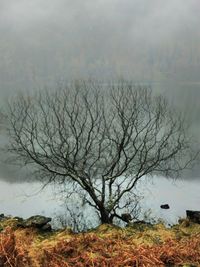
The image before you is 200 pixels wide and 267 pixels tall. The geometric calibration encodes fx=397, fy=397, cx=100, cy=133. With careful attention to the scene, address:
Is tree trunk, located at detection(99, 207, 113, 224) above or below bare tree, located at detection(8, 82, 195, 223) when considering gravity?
below

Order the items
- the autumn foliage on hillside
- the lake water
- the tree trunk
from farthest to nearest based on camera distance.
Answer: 1. the lake water
2. the tree trunk
3. the autumn foliage on hillside

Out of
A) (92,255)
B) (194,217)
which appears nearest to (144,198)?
(194,217)

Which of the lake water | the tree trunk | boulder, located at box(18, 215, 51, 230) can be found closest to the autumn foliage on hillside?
boulder, located at box(18, 215, 51, 230)

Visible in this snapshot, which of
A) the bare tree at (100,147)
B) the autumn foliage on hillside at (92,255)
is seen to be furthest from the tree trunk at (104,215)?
the autumn foliage on hillside at (92,255)

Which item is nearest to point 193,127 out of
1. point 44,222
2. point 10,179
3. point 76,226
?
point 10,179

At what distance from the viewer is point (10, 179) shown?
3322 centimetres

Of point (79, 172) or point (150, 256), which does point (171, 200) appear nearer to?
point (79, 172)

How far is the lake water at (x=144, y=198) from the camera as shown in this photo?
1061 inches

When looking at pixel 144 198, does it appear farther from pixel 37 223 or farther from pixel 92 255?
pixel 92 255

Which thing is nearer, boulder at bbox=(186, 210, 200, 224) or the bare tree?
boulder at bbox=(186, 210, 200, 224)

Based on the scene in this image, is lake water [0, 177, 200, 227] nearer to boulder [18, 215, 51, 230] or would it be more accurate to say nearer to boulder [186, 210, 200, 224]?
boulder [186, 210, 200, 224]

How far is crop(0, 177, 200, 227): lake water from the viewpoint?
2694 cm

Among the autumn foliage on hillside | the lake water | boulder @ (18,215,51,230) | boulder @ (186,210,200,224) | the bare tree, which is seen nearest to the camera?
the autumn foliage on hillside

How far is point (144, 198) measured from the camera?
93.5 ft
